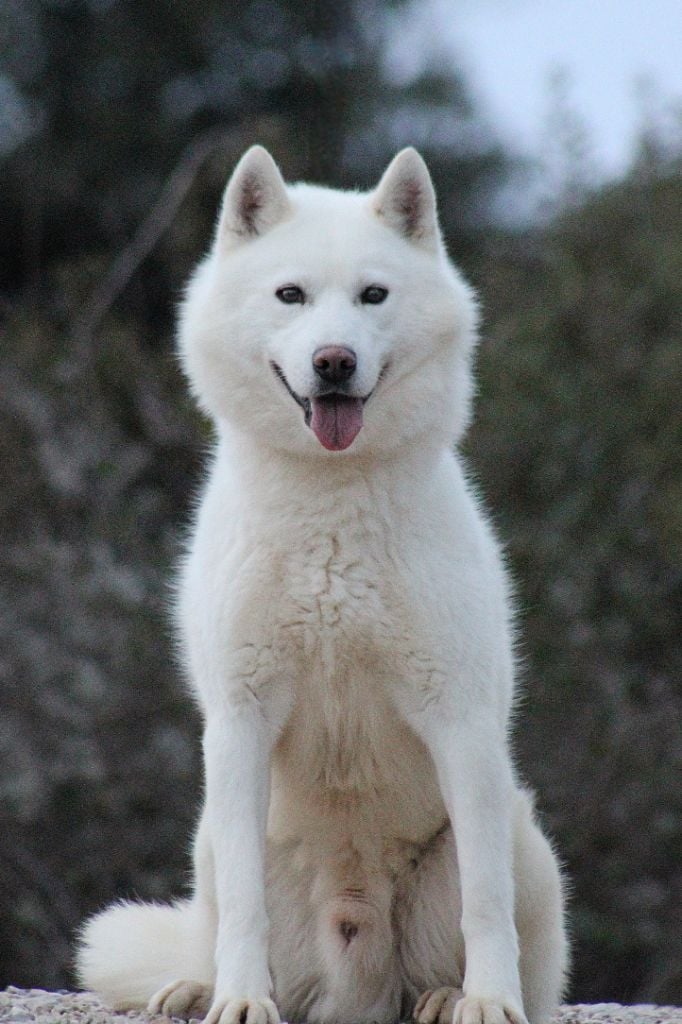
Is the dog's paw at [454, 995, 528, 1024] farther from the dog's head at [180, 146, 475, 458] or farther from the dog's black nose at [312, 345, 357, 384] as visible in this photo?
the dog's black nose at [312, 345, 357, 384]

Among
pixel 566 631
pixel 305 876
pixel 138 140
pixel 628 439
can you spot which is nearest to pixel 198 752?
pixel 566 631

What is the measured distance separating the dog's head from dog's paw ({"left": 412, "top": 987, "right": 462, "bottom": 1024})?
1.67 metres

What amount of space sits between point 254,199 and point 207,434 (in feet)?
23.3

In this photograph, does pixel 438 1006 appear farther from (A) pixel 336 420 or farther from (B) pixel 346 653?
(A) pixel 336 420

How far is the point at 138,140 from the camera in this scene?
1659 centimetres

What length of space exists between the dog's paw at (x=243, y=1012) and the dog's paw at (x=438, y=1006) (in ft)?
1.92

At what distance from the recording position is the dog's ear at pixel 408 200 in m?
5.39

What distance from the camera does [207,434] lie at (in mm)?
12438

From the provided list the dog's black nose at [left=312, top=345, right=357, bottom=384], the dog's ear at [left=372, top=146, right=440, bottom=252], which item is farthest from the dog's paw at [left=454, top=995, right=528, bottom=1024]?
the dog's ear at [left=372, top=146, right=440, bottom=252]

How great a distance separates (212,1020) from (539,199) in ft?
39.7

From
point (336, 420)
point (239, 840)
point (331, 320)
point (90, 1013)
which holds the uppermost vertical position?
point (331, 320)

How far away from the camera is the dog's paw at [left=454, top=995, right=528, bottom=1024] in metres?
4.69

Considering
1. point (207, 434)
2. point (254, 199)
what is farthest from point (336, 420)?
point (207, 434)

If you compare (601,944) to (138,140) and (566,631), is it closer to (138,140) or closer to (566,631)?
(566,631)
